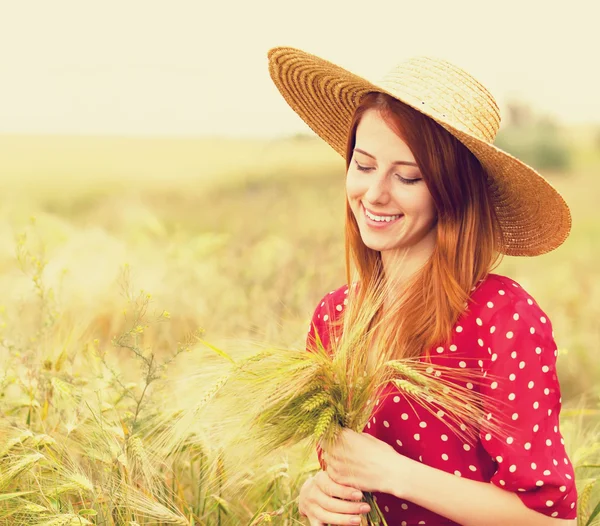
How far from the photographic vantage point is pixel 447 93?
2.03 m

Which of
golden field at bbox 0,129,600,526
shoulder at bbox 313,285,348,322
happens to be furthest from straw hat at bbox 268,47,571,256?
golden field at bbox 0,129,600,526

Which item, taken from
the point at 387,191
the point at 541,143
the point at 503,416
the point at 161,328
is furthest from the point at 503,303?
the point at 541,143

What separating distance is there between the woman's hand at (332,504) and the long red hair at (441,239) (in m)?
0.33

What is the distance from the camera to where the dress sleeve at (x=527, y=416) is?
1775 millimetres

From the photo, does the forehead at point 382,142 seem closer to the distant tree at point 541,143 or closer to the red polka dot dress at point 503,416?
the red polka dot dress at point 503,416

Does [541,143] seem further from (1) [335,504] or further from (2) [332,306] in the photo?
(1) [335,504]

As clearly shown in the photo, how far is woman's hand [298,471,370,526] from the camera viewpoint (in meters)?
1.83

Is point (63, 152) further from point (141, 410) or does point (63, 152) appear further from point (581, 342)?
point (141, 410)

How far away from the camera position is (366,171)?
2035mm

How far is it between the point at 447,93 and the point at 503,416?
76cm

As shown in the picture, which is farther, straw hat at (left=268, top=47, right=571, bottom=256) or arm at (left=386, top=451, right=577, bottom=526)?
straw hat at (left=268, top=47, right=571, bottom=256)

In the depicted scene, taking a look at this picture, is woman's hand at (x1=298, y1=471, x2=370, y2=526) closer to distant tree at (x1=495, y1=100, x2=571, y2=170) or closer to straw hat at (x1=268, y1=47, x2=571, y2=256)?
straw hat at (x1=268, y1=47, x2=571, y2=256)

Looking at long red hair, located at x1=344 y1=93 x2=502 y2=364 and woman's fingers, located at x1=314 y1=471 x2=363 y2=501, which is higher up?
long red hair, located at x1=344 y1=93 x2=502 y2=364

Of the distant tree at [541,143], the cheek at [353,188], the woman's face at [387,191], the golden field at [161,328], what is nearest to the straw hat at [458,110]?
the woman's face at [387,191]
